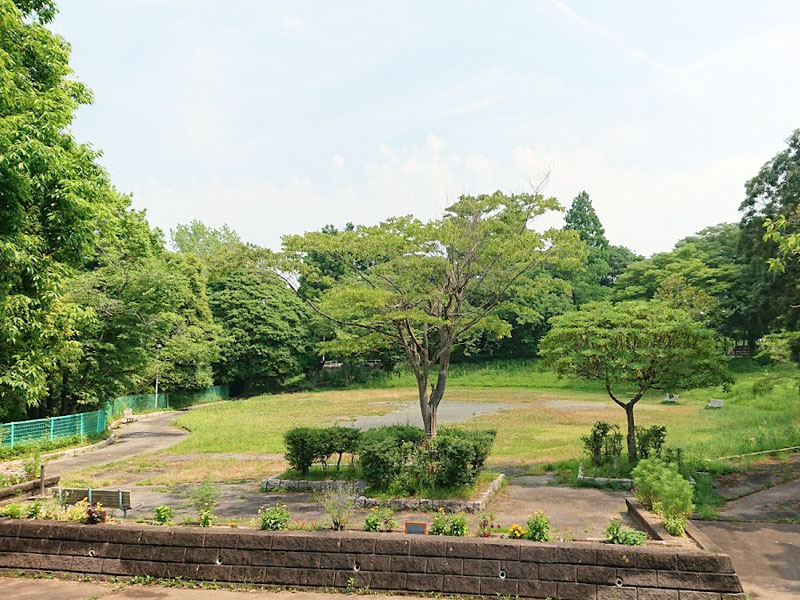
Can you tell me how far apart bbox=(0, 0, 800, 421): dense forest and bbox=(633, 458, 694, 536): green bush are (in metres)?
3.77

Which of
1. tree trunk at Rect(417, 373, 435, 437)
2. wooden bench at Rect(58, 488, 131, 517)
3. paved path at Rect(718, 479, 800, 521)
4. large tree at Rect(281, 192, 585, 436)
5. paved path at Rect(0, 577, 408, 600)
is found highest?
large tree at Rect(281, 192, 585, 436)

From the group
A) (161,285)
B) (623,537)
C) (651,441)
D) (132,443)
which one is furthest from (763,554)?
(161,285)

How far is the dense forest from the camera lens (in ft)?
31.9

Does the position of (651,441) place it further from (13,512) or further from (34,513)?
(13,512)

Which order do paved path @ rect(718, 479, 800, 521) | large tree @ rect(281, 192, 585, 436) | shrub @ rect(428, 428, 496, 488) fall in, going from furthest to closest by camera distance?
1. large tree @ rect(281, 192, 585, 436)
2. shrub @ rect(428, 428, 496, 488)
3. paved path @ rect(718, 479, 800, 521)

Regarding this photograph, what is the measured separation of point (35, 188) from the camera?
9477mm

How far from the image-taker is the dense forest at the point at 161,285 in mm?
9711

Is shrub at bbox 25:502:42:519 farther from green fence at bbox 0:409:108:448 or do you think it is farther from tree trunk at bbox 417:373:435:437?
green fence at bbox 0:409:108:448

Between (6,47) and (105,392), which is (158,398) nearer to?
(105,392)

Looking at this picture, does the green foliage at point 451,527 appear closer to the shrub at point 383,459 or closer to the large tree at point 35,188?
the shrub at point 383,459

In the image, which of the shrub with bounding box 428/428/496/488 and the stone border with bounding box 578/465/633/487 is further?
the stone border with bounding box 578/465/633/487

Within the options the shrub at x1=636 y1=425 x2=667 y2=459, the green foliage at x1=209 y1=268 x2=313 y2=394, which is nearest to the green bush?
the shrub at x1=636 y1=425 x2=667 y2=459

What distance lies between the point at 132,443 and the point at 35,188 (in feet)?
59.3

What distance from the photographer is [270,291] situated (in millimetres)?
56688
